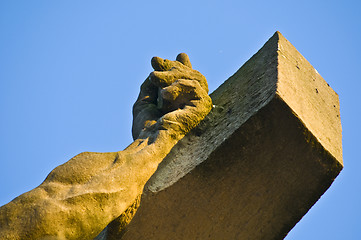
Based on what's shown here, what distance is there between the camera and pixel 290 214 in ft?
9.77

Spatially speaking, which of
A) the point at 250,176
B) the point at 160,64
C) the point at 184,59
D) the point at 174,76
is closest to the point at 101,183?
the point at 250,176

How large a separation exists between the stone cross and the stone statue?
0.18m

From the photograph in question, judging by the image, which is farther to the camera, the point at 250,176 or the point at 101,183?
the point at 250,176

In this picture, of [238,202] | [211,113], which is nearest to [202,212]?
[238,202]

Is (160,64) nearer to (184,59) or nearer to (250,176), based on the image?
(184,59)

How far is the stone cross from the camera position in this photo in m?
2.77

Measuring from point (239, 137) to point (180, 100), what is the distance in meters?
0.58

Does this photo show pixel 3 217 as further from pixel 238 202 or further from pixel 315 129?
pixel 315 129

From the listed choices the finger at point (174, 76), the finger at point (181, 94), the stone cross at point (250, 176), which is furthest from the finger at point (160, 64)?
the stone cross at point (250, 176)

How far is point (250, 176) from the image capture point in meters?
2.86

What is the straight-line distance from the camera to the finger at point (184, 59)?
367 centimetres

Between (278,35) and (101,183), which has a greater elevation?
(278,35)

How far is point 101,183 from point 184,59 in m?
1.58

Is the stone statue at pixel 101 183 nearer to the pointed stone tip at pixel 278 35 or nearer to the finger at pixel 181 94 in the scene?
the finger at pixel 181 94
